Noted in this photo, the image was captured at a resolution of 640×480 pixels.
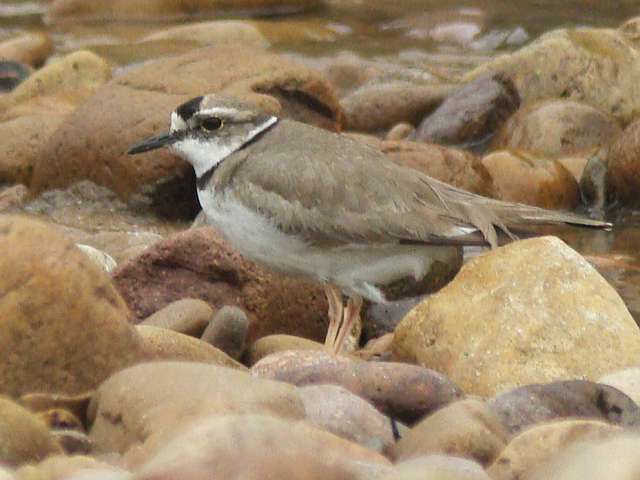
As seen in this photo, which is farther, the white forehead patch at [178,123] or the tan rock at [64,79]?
the tan rock at [64,79]

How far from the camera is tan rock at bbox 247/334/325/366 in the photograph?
6477 mm

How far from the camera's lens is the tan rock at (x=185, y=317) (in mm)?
6575

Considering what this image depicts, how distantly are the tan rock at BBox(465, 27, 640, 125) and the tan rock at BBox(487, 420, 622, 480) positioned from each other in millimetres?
7721

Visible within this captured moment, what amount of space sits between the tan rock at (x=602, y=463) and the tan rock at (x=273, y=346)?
112 inches

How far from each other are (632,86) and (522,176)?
2406 mm

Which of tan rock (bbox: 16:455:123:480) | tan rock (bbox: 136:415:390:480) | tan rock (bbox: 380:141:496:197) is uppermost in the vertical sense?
tan rock (bbox: 136:415:390:480)

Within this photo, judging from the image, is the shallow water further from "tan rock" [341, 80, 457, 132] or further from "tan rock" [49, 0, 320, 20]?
"tan rock" [341, 80, 457, 132]

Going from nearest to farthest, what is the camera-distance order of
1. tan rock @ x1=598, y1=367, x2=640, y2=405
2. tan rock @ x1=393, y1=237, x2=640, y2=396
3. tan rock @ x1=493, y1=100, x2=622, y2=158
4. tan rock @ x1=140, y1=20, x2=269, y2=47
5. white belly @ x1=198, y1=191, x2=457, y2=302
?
tan rock @ x1=598, y1=367, x2=640, y2=405 < tan rock @ x1=393, y1=237, x2=640, y2=396 < white belly @ x1=198, y1=191, x2=457, y2=302 < tan rock @ x1=493, y1=100, x2=622, y2=158 < tan rock @ x1=140, y1=20, x2=269, y2=47

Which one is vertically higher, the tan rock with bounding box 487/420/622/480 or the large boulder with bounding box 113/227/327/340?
the tan rock with bounding box 487/420/622/480

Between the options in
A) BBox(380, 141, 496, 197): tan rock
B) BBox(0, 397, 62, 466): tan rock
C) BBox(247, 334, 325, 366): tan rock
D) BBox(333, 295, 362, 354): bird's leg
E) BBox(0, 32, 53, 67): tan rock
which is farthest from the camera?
BBox(0, 32, 53, 67): tan rock

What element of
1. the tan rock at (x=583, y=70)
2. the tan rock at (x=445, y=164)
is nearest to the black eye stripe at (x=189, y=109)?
the tan rock at (x=445, y=164)

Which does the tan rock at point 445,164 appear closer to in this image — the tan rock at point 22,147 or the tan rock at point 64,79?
the tan rock at point 22,147

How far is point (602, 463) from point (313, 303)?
3951mm

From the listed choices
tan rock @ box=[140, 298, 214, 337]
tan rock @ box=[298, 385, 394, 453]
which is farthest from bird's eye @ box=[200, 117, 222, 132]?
tan rock @ box=[298, 385, 394, 453]
